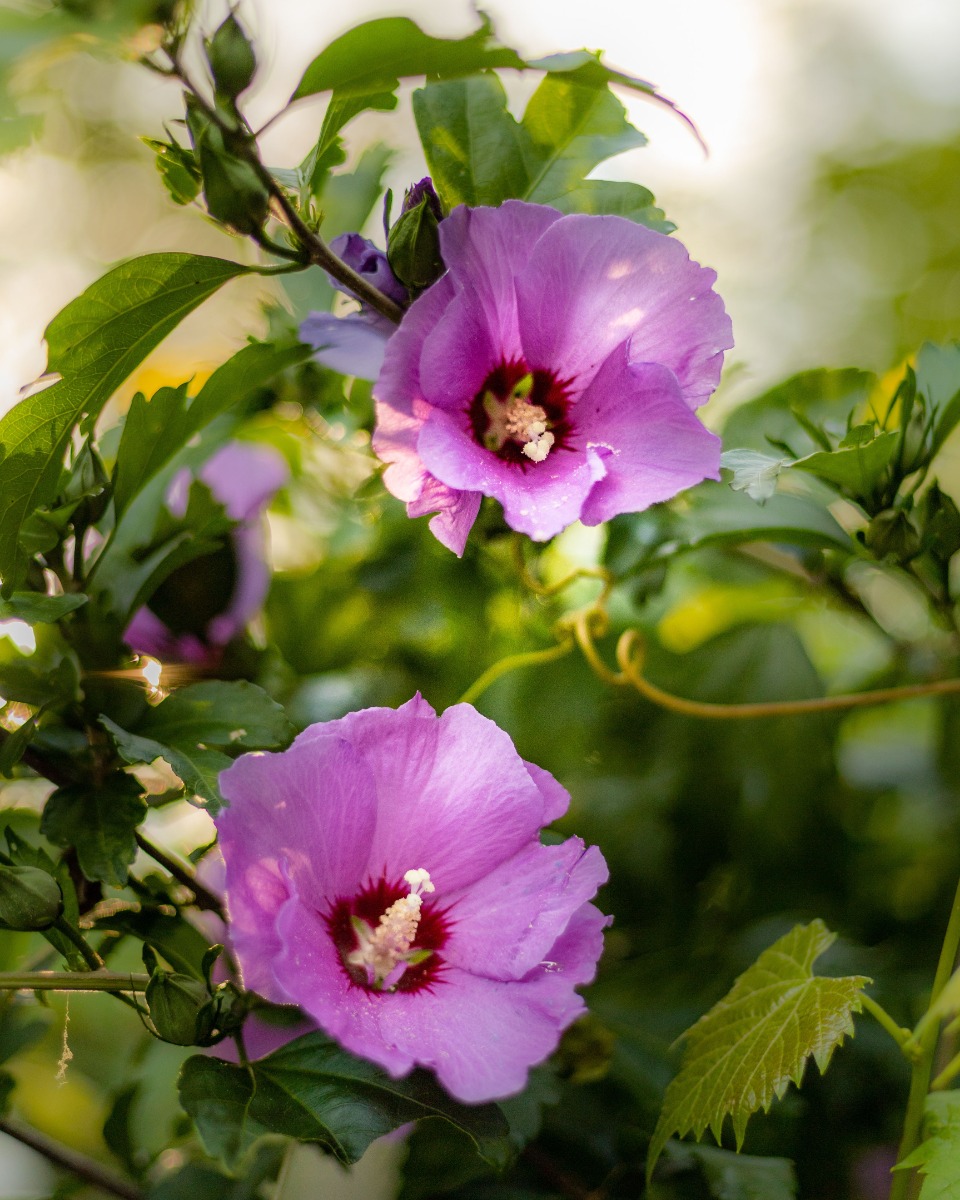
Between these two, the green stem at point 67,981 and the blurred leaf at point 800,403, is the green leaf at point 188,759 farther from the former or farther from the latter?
the blurred leaf at point 800,403

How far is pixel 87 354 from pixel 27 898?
0.69ft

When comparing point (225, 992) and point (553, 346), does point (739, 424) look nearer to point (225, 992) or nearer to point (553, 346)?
point (553, 346)

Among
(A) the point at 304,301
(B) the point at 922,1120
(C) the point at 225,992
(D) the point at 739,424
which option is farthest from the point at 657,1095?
(A) the point at 304,301

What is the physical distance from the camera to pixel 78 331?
0.43 meters

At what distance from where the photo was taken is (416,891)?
0.41m

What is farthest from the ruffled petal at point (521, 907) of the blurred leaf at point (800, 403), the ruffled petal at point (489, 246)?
the blurred leaf at point (800, 403)

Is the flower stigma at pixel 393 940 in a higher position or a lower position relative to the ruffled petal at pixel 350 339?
lower

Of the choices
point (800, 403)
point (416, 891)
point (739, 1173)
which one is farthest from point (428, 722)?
point (800, 403)

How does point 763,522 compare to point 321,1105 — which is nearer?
point 321,1105

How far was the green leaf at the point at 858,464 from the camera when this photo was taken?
48cm

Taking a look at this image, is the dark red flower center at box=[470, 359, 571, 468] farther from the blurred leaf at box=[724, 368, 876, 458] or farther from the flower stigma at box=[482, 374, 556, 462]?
the blurred leaf at box=[724, 368, 876, 458]

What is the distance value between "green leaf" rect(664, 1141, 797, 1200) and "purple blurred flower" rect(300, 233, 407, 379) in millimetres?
393

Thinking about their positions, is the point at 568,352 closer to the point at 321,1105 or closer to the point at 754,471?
the point at 754,471

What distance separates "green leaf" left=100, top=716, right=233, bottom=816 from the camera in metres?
0.42
